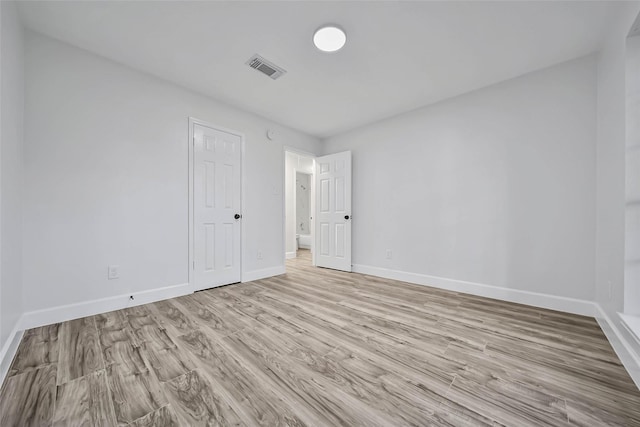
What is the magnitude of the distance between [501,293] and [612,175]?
148 cm

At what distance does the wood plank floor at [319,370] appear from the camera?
1.14 metres

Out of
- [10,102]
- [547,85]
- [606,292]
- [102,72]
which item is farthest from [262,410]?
[547,85]

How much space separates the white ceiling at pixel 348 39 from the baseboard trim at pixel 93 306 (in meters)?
2.40

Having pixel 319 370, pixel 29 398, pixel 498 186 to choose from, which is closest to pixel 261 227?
pixel 319 370

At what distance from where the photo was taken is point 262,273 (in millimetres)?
3730

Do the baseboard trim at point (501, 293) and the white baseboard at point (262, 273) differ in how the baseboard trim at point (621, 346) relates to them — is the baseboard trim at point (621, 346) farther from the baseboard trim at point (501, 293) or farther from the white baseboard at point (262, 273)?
the white baseboard at point (262, 273)

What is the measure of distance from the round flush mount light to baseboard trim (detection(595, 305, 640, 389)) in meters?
2.88

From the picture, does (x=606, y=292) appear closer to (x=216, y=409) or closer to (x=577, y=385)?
(x=577, y=385)

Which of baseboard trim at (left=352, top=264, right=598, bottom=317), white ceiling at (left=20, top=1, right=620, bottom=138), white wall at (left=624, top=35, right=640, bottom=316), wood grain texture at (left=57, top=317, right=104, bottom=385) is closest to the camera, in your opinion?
wood grain texture at (left=57, top=317, right=104, bottom=385)

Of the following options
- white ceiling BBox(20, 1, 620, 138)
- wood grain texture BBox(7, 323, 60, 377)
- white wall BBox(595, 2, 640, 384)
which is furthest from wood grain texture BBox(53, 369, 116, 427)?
white wall BBox(595, 2, 640, 384)

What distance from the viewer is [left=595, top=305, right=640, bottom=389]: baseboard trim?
140 centimetres

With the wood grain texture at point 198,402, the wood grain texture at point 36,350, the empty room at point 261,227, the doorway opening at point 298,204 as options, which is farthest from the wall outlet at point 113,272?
the doorway opening at point 298,204

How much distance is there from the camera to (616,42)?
1848 millimetres

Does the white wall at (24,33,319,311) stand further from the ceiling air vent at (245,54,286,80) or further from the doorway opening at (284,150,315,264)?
the doorway opening at (284,150,315,264)
